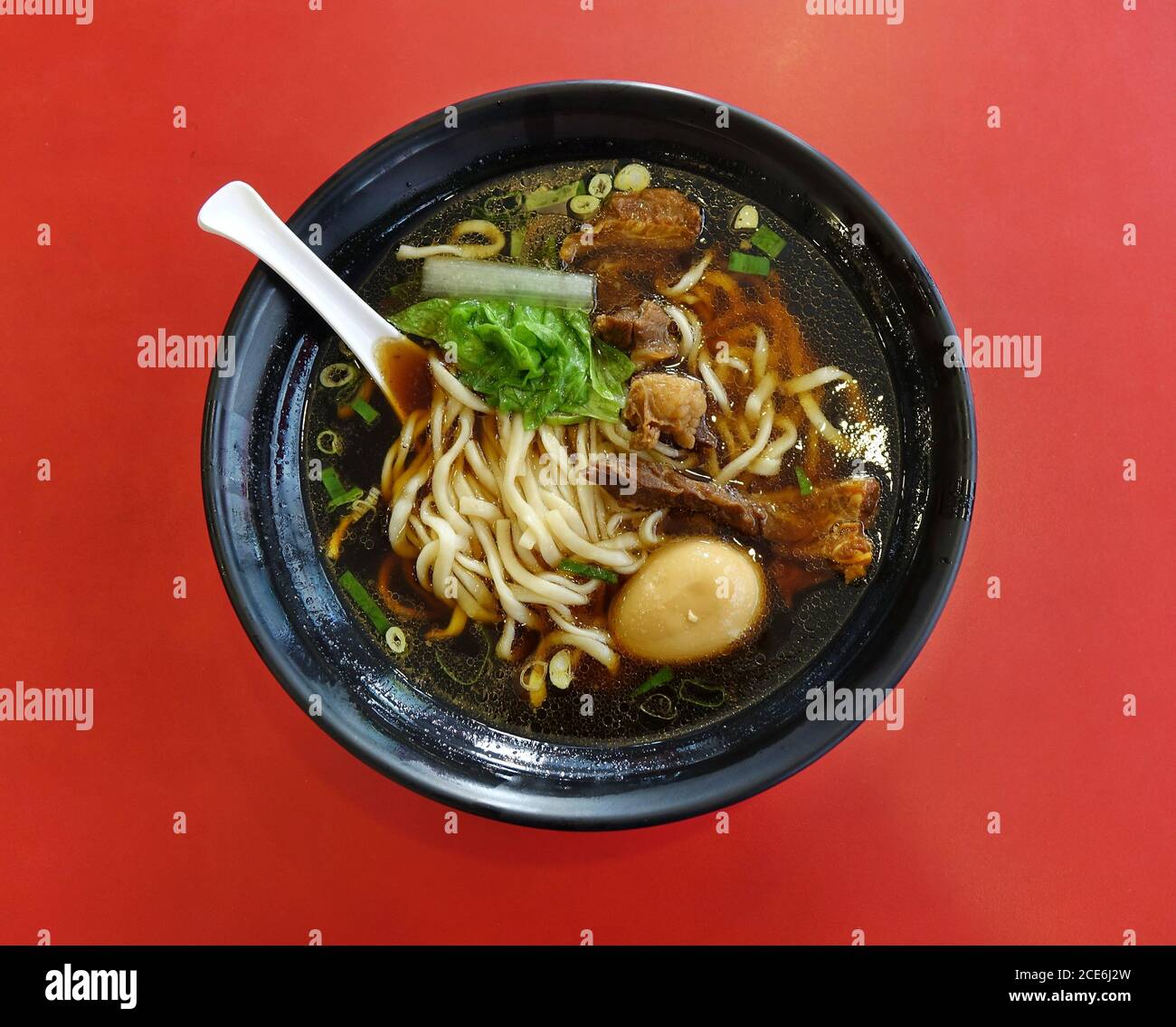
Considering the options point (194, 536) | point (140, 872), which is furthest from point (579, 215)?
point (140, 872)

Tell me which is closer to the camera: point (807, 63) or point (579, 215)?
point (579, 215)

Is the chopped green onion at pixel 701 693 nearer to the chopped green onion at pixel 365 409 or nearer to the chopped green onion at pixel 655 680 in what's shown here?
the chopped green onion at pixel 655 680

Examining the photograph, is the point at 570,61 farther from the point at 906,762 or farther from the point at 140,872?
the point at 140,872

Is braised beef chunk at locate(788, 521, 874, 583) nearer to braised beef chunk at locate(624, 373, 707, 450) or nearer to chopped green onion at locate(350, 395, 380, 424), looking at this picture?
braised beef chunk at locate(624, 373, 707, 450)

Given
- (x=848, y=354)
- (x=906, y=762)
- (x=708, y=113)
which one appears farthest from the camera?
(x=906, y=762)

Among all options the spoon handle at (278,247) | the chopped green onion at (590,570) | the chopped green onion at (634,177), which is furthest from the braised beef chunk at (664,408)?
the spoon handle at (278,247)

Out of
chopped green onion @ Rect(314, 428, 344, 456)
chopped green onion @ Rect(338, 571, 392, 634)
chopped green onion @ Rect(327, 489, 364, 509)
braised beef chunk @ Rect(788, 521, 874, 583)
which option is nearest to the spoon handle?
chopped green onion @ Rect(314, 428, 344, 456)

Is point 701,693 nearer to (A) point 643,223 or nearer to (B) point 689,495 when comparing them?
(B) point 689,495
